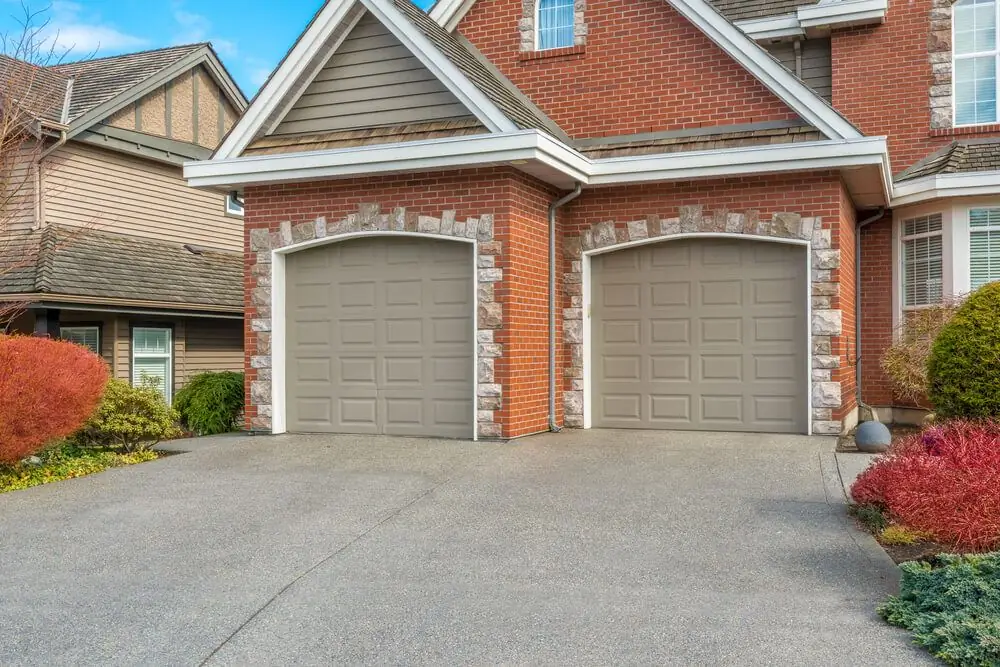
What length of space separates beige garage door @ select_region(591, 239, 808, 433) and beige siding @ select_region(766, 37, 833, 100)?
5024mm

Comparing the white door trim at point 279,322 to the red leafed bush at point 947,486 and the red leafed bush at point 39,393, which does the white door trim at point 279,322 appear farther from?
the red leafed bush at point 947,486

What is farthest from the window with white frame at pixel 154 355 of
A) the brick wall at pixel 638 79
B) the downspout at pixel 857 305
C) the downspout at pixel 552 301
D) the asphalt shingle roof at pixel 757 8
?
the downspout at pixel 857 305

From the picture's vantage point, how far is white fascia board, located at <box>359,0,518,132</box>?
1071 centimetres

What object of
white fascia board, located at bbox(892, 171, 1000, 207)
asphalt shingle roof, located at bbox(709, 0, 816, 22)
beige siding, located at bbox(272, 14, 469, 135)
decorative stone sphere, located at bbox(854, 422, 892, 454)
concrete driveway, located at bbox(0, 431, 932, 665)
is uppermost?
asphalt shingle roof, located at bbox(709, 0, 816, 22)

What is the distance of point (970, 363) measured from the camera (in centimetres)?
831

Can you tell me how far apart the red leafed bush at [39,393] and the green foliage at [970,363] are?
27.5ft

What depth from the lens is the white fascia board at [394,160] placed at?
34.3 feet

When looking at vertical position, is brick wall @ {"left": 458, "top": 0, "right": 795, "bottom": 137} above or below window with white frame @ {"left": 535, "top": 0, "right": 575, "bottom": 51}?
below

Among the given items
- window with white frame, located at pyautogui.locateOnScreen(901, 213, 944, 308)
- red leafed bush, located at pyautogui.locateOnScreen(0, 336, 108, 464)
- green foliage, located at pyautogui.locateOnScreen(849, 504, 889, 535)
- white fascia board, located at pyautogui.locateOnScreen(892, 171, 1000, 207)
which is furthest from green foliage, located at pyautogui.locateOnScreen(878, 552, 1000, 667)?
window with white frame, located at pyautogui.locateOnScreen(901, 213, 944, 308)

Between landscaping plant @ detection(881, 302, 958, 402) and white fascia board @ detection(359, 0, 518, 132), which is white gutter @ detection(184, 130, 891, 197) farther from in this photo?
landscaping plant @ detection(881, 302, 958, 402)

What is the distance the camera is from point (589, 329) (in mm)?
12477

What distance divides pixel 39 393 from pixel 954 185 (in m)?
11.4

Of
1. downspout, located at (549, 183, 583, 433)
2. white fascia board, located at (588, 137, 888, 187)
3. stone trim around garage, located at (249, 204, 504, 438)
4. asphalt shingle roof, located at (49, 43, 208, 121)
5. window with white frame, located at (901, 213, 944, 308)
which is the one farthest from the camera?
asphalt shingle roof, located at (49, 43, 208, 121)

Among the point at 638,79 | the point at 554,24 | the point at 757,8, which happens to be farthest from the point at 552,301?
the point at 757,8
